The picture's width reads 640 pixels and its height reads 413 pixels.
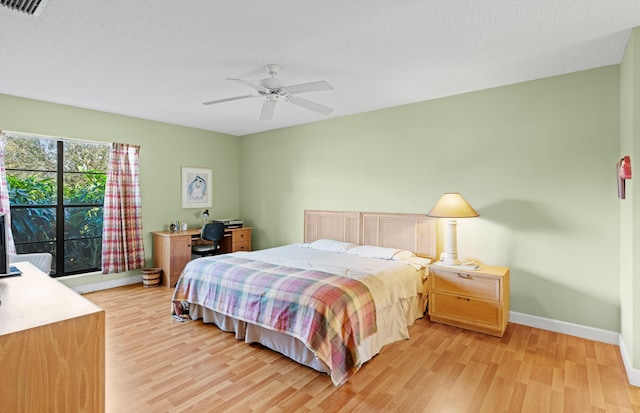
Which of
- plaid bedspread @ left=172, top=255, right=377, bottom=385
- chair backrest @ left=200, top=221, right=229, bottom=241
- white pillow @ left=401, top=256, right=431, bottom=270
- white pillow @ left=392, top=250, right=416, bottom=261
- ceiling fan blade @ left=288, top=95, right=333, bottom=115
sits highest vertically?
ceiling fan blade @ left=288, top=95, right=333, bottom=115

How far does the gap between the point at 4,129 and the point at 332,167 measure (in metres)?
4.14

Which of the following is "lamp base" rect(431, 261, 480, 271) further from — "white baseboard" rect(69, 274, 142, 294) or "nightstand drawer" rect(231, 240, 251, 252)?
"white baseboard" rect(69, 274, 142, 294)

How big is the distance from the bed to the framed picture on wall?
7.18 feet

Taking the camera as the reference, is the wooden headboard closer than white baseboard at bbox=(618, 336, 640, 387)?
No

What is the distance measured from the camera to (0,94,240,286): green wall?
13.5 ft

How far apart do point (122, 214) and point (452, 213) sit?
447 cm

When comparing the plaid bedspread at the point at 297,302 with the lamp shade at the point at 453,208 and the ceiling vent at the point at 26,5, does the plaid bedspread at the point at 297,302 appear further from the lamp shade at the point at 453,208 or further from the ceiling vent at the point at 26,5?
the ceiling vent at the point at 26,5

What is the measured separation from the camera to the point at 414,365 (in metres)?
2.65

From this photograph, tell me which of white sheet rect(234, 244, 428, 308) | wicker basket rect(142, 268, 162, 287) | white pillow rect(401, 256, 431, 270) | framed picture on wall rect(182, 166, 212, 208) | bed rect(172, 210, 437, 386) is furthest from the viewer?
framed picture on wall rect(182, 166, 212, 208)

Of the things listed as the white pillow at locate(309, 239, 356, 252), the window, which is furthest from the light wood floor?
Result: the window

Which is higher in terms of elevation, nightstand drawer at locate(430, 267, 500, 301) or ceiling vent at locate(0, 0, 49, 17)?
ceiling vent at locate(0, 0, 49, 17)

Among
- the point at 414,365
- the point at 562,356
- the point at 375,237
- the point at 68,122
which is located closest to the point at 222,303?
the point at 414,365

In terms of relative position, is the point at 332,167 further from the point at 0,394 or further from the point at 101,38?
the point at 0,394

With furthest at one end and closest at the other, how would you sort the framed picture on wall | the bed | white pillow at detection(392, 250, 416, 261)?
the framed picture on wall → white pillow at detection(392, 250, 416, 261) → the bed
